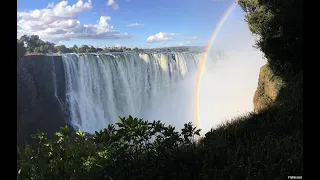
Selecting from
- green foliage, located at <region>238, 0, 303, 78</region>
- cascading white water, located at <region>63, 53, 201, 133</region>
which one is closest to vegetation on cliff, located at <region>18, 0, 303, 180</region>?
green foliage, located at <region>238, 0, 303, 78</region>

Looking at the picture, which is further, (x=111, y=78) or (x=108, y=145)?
(x=111, y=78)

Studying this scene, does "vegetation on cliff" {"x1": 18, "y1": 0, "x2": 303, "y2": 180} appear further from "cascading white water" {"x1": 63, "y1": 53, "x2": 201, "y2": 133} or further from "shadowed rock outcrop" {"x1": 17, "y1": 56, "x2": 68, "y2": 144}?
"shadowed rock outcrop" {"x1": 17, "y1": 56, "x2": 68, "y2": 144}

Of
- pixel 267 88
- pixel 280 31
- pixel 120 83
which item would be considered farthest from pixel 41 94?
pixel 280 31

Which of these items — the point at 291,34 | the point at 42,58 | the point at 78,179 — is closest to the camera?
the point at 78,179

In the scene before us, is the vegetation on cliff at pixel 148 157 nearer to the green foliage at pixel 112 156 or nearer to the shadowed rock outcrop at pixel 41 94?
the green foliage at pixel 112 156

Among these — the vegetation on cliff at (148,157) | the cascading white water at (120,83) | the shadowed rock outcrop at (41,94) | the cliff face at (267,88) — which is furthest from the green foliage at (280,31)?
the shadowed rock outcrop at (41,94)

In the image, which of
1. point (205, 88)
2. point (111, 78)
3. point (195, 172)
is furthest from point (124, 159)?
point (205, 88)

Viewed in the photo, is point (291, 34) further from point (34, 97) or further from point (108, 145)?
point (34, 97)

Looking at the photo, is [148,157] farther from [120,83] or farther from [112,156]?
[120,83]
